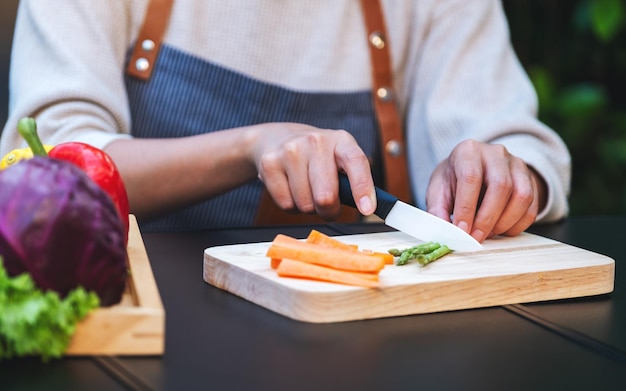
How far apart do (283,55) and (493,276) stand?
978mm

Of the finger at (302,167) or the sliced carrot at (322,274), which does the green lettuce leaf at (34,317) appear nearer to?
the sliced carrot at (322,274)

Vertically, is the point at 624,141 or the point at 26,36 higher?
the point at 26,36

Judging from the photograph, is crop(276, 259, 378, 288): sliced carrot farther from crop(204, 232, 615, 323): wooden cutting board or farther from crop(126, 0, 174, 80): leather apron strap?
crop(126, 0, 174, 80): leather apron strap

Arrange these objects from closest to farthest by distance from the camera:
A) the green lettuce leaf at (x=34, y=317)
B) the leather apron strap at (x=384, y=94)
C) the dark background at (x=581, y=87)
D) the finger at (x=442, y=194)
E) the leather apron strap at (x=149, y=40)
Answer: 1. the green lettuce leaf at (x=34, y=317)
2. the finger at (x=442, y=194)
3. the leather apron strap at (x=149, y=40)
4. the leather apron strap at (x=384, y=94)
5. the dark background at (x=581, y=87)

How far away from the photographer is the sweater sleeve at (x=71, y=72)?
66.7 inches

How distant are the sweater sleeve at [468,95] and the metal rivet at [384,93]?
91mm

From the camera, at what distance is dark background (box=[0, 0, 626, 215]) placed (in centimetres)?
307

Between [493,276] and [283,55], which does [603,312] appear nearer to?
[493,276]

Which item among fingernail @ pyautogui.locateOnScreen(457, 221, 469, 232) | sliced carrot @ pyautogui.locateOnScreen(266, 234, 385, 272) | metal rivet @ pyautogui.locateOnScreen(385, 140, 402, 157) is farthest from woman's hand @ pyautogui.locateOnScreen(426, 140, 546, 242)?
metal rivet @ pyautogui.locateOnScreen(385, 140, 402, 157)

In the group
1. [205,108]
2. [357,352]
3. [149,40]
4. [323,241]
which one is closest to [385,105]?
[205,108]

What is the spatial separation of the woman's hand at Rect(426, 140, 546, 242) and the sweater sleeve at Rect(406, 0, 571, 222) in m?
0.30

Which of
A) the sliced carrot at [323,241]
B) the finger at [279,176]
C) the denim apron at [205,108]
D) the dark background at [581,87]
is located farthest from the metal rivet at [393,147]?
the dark background at [581,87]

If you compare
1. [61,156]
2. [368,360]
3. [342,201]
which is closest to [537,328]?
[368,360]

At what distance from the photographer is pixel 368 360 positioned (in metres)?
0.92
